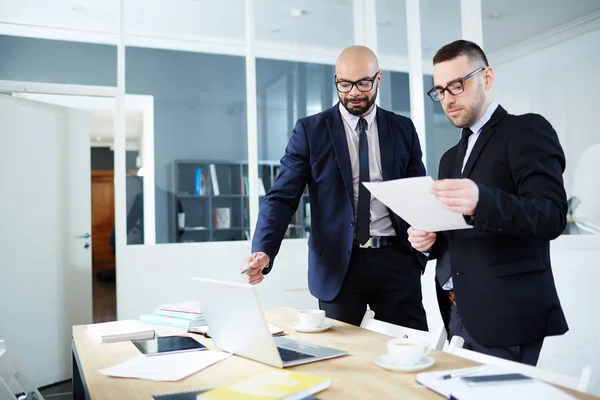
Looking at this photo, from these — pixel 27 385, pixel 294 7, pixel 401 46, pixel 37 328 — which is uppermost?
pixel 294 7

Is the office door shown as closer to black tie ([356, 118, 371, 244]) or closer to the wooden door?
black tie ([356, 118, 371, 244])

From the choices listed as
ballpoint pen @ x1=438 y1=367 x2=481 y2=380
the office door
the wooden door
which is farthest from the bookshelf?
the wooden door

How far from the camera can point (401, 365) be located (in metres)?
1.34

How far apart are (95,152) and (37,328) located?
1020 cm

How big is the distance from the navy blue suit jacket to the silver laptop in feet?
1.94

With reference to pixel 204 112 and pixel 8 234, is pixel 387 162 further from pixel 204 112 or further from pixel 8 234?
pixel 8 234

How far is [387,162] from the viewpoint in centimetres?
235

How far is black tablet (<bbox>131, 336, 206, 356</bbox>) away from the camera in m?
1.64

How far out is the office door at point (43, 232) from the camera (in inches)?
163

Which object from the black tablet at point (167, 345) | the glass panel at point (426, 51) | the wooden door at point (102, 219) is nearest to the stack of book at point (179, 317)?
the black tablet at point (167, 345)

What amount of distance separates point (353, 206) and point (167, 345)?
93 centimetres

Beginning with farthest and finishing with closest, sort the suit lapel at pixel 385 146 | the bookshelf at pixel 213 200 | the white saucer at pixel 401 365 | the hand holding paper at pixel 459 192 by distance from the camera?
the bookshelf at pixel 213 200
the suit lapel at pixel 385 146
the hand holding paper at pixel 459 192
the white saucer at pixel 401 365

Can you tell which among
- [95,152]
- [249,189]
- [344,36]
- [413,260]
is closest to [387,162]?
[413,260]

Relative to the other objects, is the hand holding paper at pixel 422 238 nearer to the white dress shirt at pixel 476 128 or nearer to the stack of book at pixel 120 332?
the white dress shirt at pixel 476 128
